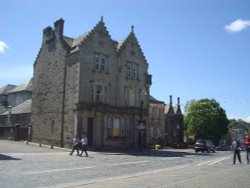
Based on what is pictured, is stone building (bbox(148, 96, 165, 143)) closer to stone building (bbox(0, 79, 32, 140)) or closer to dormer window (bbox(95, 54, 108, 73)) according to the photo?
stone building (bbox(0, 79, 32, 140))

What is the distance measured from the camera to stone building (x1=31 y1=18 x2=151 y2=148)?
3828 cm

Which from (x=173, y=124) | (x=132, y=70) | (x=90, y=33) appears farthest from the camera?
(x=173, y=124)

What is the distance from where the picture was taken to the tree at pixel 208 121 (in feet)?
264

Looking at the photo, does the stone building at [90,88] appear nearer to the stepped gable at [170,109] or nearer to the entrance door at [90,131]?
the entrance door at [90,131]

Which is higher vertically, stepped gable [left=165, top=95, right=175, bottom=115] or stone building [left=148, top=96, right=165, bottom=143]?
stepped gable [left=165, top=95, right=175, bottom=115]

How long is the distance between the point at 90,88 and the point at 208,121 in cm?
4756

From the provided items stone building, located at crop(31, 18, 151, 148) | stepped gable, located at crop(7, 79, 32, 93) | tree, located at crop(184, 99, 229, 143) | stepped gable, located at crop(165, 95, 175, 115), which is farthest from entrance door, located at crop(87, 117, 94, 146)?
tree, located at crop(184, 99, 229, 143)

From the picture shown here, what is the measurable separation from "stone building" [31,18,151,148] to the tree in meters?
37.6

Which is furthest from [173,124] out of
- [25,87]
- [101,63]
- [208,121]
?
[101,63]

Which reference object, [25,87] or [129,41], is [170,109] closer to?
[25,87]

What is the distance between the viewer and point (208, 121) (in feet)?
263

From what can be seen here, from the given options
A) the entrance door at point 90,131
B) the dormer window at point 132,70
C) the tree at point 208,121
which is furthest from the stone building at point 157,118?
the entrance door at point 90,131

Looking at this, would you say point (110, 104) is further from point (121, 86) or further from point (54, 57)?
point (54, 57)

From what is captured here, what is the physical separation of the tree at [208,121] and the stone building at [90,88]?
123 feet
